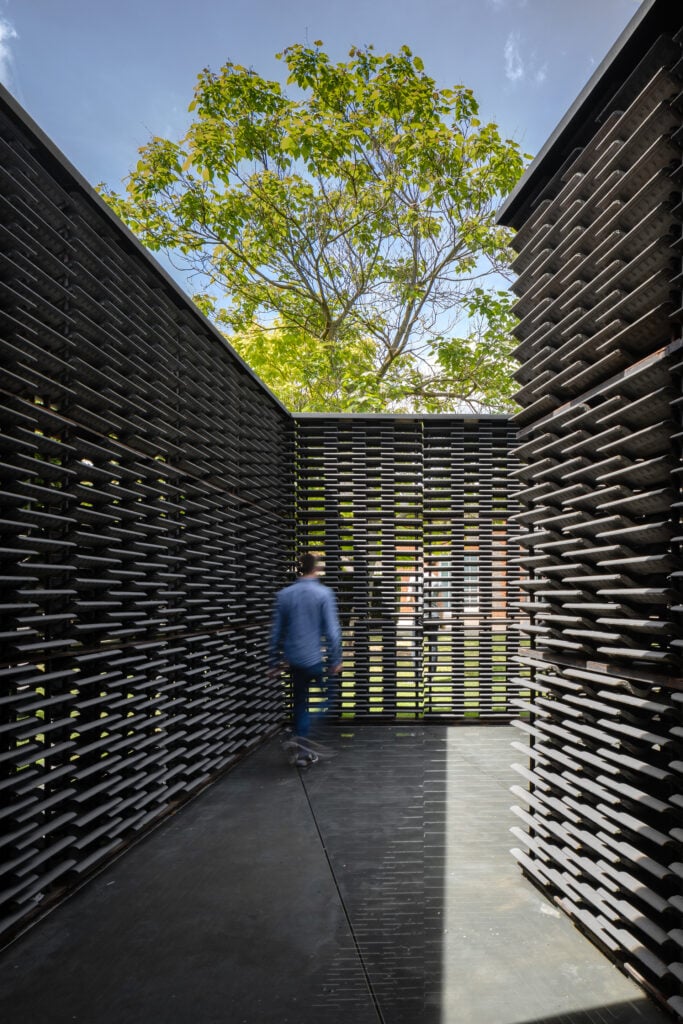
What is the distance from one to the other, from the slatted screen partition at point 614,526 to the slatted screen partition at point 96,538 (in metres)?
2.27

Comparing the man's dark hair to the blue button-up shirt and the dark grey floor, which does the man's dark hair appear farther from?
the dark grey floor

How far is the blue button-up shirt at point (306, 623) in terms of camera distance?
5410 millimetres

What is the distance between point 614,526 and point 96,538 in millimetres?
2519

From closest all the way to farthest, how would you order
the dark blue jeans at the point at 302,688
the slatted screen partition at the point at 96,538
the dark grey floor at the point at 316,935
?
the dark grey floor at the point at 316,935 → the slatted screen partition at the point at 96,538 → the dark blue jeans at the point at 302,688

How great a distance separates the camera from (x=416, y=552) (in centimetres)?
784

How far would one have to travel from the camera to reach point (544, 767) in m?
3.24

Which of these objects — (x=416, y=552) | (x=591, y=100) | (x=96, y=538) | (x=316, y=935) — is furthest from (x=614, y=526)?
(x=416, y=552)

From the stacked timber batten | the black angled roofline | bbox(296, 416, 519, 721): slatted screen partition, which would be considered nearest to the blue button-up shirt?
the stacked timber batten

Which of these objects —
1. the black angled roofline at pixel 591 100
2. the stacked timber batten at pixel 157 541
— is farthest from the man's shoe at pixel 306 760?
the black angled roofline at pixel 591 100

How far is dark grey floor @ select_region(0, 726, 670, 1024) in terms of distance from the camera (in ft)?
7.29

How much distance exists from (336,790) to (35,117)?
463 cm

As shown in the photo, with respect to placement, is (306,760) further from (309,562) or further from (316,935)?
(316,935)

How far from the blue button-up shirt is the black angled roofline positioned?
3.18 meters

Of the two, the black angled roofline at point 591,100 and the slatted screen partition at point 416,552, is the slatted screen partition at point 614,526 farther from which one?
the slatted screen partition at point 416,552
